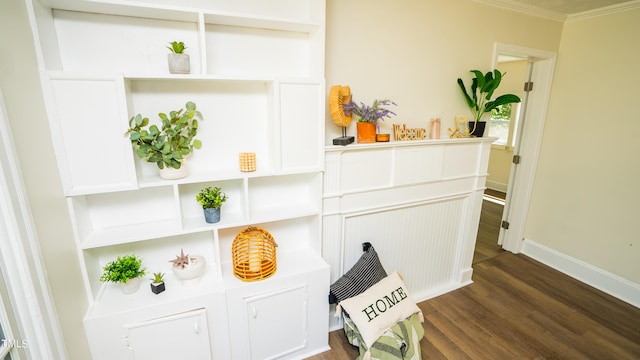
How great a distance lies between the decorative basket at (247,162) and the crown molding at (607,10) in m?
3.28

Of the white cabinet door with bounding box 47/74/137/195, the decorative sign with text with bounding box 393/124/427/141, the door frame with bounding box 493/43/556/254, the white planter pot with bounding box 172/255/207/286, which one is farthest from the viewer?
the door frame with bounding box 493/43/556/254

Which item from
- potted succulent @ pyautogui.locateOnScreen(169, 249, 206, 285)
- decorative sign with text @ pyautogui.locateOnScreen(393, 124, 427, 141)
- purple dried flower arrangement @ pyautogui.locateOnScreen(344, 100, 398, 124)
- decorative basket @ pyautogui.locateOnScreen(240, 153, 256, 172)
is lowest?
potted succulent @ pyautogui.locateOnScreen(169, 249, 206, 285)

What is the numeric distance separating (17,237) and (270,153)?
3.70 ft

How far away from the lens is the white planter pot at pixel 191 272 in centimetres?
156

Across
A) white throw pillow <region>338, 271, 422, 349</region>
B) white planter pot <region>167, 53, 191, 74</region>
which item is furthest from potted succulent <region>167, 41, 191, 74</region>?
white throw pillow <region>338, 271, 422, 349</region>

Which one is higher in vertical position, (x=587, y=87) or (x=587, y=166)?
(x=587, y=87)

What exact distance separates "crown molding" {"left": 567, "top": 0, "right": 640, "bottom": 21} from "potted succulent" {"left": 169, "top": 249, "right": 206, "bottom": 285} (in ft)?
12.5

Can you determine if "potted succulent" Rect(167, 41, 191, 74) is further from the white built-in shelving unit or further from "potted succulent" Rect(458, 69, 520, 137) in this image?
"potted succulent" Rect(458, 69, 520, 137)

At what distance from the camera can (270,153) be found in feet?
5.79

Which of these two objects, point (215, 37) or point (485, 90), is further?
point (485, 90)

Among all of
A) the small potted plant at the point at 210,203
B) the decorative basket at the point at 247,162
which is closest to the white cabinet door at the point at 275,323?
the small potted plant at the point at 210,203

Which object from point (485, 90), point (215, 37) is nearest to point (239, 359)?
point (215, 37)

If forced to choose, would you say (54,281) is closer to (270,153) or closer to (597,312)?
(270,153)

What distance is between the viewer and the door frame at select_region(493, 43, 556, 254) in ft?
9.52
